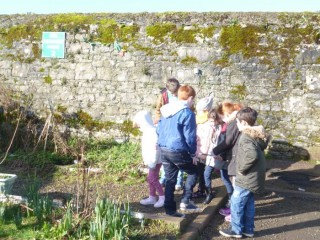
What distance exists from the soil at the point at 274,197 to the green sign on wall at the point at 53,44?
267 centimetres

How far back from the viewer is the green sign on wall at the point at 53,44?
1005 cm

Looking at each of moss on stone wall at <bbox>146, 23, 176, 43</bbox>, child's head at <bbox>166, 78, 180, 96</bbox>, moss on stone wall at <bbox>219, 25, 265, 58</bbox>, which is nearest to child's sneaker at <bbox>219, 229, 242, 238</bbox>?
child's head at <bbox>166, 78, 180, 96</bbox>

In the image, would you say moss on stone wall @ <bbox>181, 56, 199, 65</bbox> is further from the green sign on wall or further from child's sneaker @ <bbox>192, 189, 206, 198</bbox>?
child's sneaker @ <bbox>192, 189, 206, 198</bbox>

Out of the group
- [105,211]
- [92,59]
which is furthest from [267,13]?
[105,211]

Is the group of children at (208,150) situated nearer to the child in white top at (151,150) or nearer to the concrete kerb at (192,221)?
the child in white top at (151,150)

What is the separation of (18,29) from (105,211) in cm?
652

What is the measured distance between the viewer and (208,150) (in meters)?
6.49

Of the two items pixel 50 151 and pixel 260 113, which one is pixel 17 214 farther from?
pixel 260 113

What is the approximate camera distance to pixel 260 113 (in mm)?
8977

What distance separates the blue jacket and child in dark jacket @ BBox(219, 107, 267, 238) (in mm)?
535

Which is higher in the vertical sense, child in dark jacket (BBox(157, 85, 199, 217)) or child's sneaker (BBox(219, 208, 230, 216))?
child in dark jacket (BBox(157, 85, 199, 217))

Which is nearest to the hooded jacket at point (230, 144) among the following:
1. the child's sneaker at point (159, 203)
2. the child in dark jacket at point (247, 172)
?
the child in dark jacket at point (247, 172)

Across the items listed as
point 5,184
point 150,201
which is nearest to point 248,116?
point 150,201

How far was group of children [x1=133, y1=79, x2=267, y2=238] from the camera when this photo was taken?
543cm
